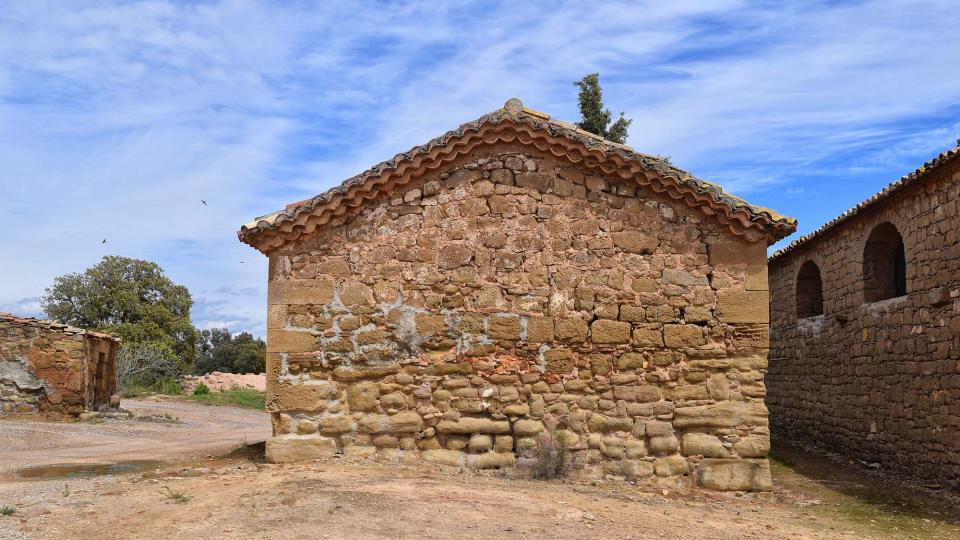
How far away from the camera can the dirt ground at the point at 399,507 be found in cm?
694

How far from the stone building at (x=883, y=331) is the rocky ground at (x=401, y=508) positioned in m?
1.96

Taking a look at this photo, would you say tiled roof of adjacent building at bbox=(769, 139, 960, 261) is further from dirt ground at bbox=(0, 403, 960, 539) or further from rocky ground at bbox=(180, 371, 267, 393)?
rocky ground at bbox=(180, 371, 267, 393)

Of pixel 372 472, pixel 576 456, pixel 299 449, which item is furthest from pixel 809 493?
pixel 299 449

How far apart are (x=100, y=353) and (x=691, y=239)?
15947 millimetres

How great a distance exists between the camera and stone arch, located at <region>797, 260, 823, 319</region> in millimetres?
17375

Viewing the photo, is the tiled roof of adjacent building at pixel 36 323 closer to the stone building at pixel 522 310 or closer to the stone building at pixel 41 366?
the stone building at pixel 41 366

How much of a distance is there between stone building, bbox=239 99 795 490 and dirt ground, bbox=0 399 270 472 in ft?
12.0

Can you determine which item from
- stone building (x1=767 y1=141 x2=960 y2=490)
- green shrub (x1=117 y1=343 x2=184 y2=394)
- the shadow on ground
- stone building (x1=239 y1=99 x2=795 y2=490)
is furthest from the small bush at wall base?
green shrub (x1=117 y1=343 x2=184 y2=394)

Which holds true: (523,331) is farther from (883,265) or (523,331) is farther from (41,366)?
(41,366)

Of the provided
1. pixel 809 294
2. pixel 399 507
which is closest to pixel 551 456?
pixel 399 507

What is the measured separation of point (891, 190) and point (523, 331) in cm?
674

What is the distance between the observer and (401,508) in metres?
7.49

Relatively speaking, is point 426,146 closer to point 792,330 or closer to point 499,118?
point 499,118

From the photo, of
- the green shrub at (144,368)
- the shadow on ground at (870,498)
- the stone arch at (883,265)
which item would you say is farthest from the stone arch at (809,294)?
the green shrub at (144,368)
